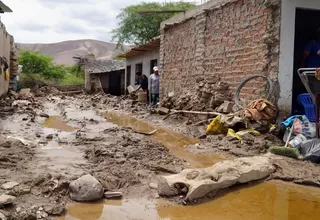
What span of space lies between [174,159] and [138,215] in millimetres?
2137

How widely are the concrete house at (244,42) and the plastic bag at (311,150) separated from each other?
5.61 ft

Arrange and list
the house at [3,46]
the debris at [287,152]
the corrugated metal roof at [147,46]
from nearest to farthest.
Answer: the debris at [287,152] < the house at [3,46] < the corrugated metal roof at [147,46]

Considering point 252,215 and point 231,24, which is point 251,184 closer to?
point 252,215

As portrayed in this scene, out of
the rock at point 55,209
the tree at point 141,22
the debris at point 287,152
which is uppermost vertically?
the tree at point 141,22

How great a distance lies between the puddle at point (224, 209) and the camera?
333 cm

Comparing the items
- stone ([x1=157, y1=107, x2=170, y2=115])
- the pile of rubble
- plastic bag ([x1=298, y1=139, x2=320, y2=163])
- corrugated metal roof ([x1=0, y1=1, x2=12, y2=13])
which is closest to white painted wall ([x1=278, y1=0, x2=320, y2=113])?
plastic bag ([x1=298, y1=139, x2=320, y2=163])

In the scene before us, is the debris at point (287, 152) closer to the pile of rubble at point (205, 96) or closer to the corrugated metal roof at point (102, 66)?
the pile of rubble at point (205, 96)

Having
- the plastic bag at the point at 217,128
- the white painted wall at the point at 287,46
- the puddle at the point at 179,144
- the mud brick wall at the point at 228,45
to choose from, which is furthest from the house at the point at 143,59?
the white painted wall at the point at 287,46

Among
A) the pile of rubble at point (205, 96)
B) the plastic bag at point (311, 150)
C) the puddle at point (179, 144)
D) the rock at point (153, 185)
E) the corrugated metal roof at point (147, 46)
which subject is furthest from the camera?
the corrugated metal roof at point (147, 46)

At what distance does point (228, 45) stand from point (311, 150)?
13.8 feet

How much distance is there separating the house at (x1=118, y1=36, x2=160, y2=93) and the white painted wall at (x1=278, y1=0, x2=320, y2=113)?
817 centimetres

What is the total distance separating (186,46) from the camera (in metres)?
11.5

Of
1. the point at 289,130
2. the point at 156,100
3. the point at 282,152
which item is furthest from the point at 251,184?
the point at 156,100

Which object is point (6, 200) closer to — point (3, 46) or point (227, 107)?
point (227, 107)
